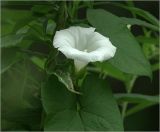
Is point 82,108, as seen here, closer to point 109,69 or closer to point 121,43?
point 121,43

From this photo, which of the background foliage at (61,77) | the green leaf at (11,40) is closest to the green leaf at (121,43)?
the background foliage at (61,77)

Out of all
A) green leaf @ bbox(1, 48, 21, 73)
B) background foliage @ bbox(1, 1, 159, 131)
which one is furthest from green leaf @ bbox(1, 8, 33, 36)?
green leaf @ bbox(1, 48, 21, 73)

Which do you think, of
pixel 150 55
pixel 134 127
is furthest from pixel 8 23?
pixel 134 127

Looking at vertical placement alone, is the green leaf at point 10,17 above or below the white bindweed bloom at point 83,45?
below

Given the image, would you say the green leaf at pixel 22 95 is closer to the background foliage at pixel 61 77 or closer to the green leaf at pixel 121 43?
the background foliage at pixel 61 77

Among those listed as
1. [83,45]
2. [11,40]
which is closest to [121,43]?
[83,45]

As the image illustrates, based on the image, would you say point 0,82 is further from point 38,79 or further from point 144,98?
point 144,98
